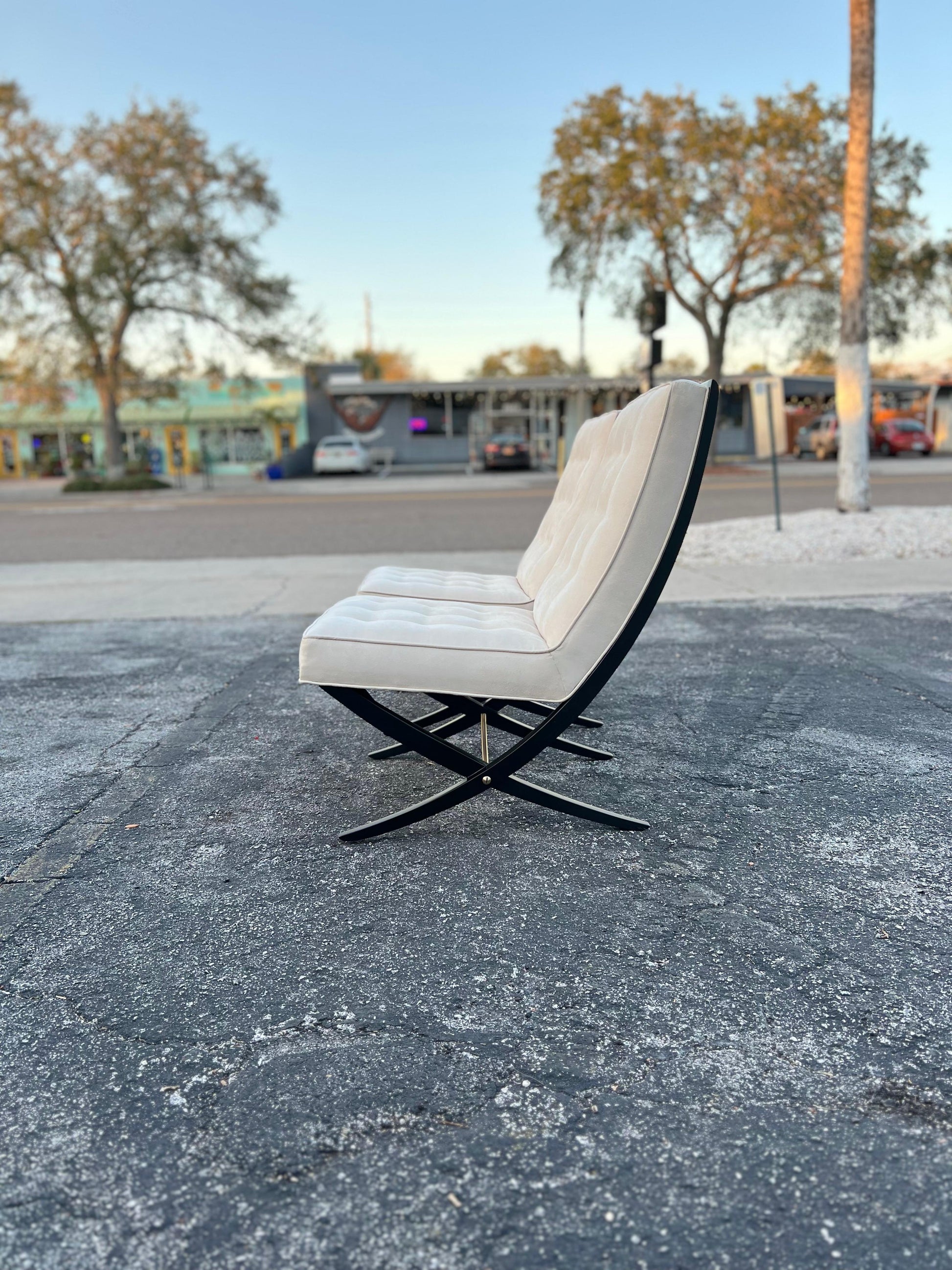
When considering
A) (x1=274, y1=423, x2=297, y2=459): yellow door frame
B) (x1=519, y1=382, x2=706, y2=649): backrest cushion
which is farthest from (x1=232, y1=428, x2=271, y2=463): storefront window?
(x1=519, y1=382, x2=706, y2=649): backrest cushion

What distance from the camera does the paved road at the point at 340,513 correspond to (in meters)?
11.6

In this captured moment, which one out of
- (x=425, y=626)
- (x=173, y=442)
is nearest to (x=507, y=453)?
(x=173, y=442)

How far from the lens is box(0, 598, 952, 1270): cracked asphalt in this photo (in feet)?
4.82

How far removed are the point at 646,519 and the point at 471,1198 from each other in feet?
5.63

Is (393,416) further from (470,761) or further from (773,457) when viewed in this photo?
(470,761)

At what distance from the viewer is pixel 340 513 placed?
16859 millimetres

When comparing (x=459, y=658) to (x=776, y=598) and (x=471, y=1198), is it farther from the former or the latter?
(x=776, y=598)

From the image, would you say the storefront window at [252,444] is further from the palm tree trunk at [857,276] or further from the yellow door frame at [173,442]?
the palm tree trunk at [857,276]

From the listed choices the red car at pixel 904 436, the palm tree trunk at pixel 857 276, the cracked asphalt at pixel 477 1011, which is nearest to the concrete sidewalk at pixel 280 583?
the palm tree trunk at pixel 857 276

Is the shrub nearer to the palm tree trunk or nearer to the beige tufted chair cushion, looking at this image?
the palm tree trunk

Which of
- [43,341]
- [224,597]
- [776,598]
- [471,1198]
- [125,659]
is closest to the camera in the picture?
[471,1198]

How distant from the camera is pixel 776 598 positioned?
677cm

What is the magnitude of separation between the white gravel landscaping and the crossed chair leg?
20.3 ft

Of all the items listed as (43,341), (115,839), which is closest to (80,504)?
(43,341)
